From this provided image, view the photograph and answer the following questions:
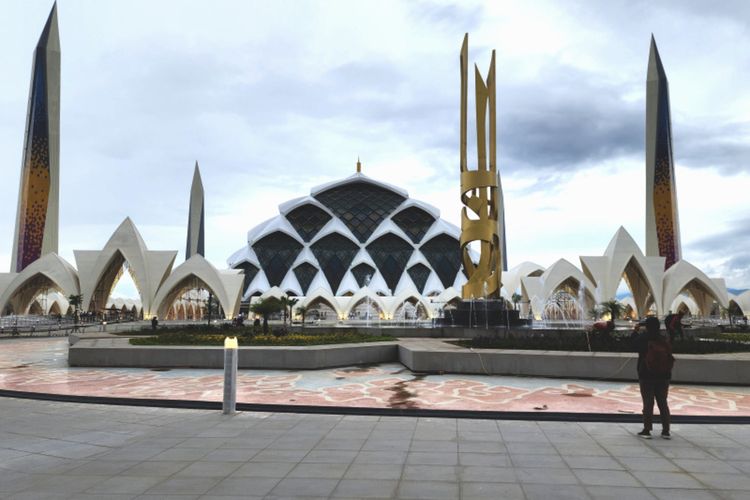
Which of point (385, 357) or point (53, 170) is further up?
point (53, 170)

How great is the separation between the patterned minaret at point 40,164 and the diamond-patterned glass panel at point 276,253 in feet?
73.5

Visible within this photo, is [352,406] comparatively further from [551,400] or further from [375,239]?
[375,239]

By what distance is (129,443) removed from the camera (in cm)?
564

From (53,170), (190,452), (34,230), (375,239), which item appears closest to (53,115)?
(53,170)

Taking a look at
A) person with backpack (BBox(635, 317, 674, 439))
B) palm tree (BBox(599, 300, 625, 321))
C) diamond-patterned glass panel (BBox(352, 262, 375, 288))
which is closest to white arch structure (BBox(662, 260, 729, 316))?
palm tree (BBox(599, 300, 625, 321))

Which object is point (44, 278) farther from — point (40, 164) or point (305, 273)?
point (305, 273)

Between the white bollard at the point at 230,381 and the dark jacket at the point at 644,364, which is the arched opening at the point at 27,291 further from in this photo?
the dark jacket at the point at 644,364

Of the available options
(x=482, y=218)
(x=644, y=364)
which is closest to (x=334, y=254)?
(x=482, y=218)

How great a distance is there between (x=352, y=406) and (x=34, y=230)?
5135 centimetres

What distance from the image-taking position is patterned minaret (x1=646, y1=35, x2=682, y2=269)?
5312 cm

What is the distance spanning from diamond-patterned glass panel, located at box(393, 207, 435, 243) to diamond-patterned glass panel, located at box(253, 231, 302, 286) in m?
13.7

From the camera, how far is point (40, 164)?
158 ft

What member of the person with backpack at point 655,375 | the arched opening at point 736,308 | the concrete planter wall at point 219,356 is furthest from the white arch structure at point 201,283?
the arched opening at point 736,308

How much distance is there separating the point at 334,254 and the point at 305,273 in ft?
14.5
